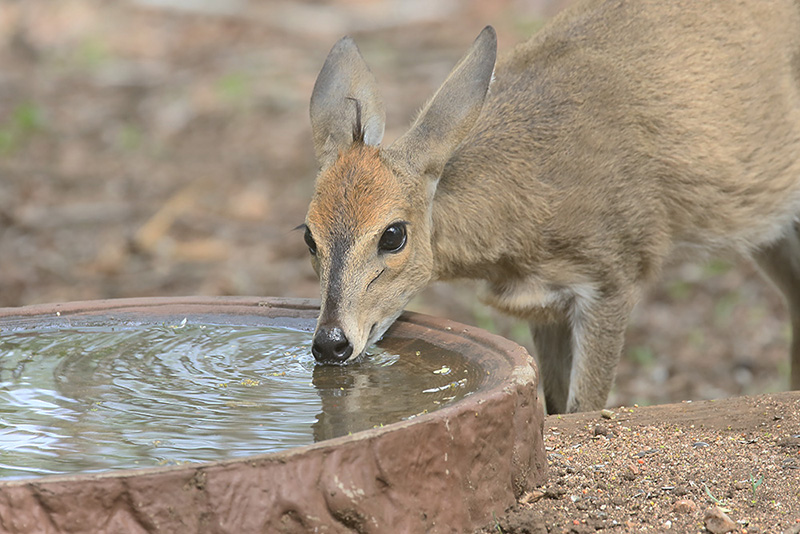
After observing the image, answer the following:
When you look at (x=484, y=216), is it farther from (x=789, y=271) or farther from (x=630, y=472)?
(x=789, y=271)

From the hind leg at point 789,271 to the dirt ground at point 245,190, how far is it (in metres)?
0.53

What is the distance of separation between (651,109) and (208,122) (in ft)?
23.5

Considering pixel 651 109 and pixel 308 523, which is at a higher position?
pixel 651 109

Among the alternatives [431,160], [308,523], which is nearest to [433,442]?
[308,523]

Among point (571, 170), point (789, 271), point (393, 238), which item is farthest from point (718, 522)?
point (789, 271)

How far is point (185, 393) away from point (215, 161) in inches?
288

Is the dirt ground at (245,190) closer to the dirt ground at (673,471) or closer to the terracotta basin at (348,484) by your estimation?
the dirt ground at (673,471)

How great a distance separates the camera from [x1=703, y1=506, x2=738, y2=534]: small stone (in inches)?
135

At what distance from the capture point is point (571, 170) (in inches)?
220

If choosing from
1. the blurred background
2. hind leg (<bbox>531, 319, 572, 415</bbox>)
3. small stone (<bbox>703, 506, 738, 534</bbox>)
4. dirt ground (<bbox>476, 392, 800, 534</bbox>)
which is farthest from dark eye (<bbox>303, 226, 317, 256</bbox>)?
the blurred background

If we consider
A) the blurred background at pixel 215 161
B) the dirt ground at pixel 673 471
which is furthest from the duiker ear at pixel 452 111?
the blurred background at pixel 215 161

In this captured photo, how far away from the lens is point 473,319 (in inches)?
324

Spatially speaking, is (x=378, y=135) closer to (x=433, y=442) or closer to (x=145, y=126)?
(x=433, y=442)

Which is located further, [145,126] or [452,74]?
[145,126]
